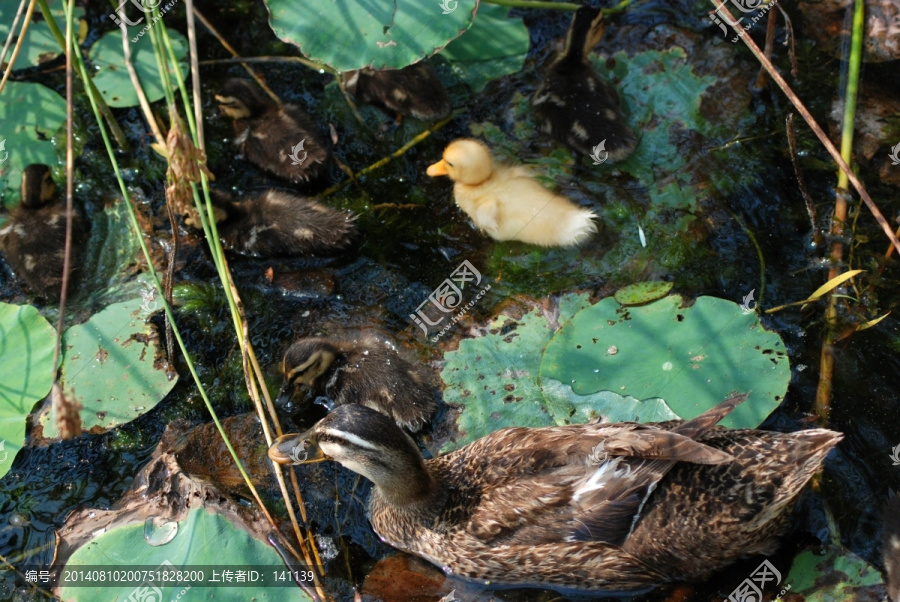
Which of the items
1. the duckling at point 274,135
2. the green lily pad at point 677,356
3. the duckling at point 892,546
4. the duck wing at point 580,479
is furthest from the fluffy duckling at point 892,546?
the duckling at point 274,135

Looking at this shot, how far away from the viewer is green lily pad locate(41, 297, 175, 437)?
112 inches

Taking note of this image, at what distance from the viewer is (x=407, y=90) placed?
3.51 meters

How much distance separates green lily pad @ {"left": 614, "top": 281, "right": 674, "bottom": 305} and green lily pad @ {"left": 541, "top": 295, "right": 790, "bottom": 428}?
0.07 m

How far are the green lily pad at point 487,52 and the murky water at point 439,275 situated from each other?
0.07m

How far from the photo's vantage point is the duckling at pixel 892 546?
2.22m

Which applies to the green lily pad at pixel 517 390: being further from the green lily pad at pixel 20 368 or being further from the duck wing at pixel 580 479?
the green lily pad at pixel 20 368

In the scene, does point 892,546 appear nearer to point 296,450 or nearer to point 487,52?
point 296,450

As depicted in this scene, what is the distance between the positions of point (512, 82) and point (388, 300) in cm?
130

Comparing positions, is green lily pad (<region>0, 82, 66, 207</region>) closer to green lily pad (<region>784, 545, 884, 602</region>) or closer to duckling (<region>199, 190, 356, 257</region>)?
duckling (<region>199, 190, 356, 257</region>)

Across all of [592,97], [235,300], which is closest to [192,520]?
[235,300]

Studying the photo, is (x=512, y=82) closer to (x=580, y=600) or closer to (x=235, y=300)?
(x=235, y=300)

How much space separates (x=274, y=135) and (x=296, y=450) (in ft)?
5.25

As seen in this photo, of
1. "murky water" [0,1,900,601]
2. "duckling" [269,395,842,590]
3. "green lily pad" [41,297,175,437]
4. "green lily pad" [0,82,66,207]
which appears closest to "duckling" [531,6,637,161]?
"murky water" [0,1,900,601]

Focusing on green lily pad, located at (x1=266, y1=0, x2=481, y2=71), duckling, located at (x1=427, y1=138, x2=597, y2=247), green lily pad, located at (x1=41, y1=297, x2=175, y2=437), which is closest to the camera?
green lily pad, located at (x1=41, y1=297, x2=175, y2=437)
